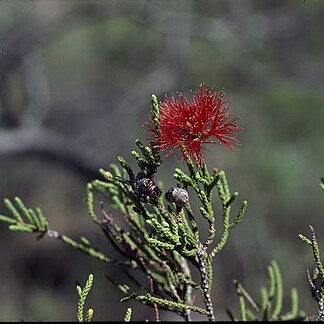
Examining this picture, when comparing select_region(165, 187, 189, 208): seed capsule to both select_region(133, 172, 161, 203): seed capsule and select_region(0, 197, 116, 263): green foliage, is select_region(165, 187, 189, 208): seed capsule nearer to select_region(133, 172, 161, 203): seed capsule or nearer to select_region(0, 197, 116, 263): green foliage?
select_region(133, 172, 161, 203): seed capsule

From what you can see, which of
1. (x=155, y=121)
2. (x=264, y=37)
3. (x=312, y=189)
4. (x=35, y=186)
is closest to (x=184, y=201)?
(x=155, y=121)

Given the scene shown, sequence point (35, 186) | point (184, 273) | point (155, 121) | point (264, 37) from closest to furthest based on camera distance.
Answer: point (155, 121)
point (184, 273)
point (264, 37)
point (35, 186)

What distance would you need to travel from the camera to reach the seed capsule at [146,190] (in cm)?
57

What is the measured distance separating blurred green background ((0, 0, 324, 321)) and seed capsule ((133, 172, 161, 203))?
1640mm

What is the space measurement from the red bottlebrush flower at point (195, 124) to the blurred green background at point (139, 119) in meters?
1.63

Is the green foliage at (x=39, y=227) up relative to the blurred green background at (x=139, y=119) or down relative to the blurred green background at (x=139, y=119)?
down

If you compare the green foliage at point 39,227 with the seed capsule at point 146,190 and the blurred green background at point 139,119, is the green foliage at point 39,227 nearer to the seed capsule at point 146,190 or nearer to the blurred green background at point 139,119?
the seed capsule at point 146,190

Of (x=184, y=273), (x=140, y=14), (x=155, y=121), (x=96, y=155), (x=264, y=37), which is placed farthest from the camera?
(x=264, y=37)

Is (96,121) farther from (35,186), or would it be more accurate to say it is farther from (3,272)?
(3,272)

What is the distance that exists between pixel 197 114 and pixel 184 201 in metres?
0.09

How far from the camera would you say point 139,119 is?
9.01 ft

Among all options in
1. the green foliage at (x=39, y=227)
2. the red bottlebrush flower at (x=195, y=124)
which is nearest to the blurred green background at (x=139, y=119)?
the green foliage at (x=39, y=227)

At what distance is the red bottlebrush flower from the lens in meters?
0.55

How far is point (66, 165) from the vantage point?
250cm
